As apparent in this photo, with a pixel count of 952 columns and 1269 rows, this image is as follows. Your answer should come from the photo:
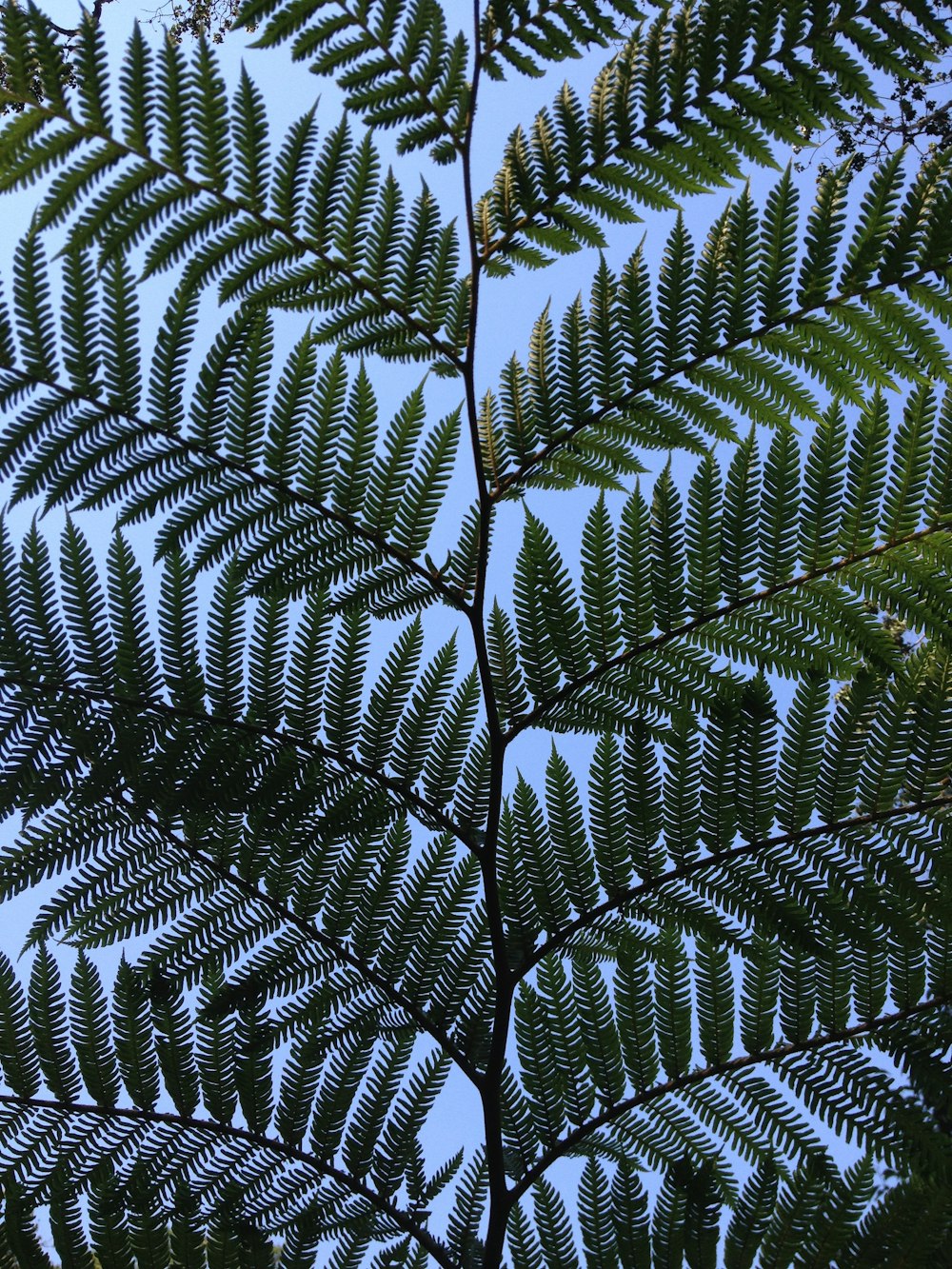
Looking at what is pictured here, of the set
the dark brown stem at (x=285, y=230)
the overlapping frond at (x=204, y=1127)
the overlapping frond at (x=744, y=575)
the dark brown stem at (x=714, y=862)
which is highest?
the dark brown stem at (x=285, y=230)

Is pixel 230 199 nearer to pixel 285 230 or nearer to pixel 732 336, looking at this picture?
pixel 285 230

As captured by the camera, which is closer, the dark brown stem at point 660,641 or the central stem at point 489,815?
the central stem at point 489,815

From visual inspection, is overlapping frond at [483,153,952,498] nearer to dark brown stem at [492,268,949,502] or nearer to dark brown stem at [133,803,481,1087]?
dark brown stem at [492,268,949,502]

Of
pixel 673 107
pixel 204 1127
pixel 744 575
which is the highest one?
pixel 673 107

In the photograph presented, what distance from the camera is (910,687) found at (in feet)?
5.44

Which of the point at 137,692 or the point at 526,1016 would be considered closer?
the point at 526,1016

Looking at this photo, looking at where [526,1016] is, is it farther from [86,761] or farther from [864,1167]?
[86,761]

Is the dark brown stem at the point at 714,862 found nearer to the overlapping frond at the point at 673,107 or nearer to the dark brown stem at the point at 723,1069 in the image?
the dark brown stem at the point at 723,1069

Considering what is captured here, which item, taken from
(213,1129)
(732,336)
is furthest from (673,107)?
(213,1129)

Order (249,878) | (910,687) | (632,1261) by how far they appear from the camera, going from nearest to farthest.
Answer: (632,1261) → (910,687) → (249,878)

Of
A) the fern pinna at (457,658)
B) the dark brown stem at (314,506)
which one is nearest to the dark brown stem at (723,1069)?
the fern pinna at (457,658)

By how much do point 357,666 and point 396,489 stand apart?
340 mm

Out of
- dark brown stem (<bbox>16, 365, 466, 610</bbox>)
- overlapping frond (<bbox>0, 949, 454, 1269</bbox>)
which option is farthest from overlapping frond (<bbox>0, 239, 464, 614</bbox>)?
overlapping frond (<bbox>0, 949, 454, 1269</bbox>)

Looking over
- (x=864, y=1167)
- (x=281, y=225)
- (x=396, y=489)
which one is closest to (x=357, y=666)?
(x=396, y=489)
